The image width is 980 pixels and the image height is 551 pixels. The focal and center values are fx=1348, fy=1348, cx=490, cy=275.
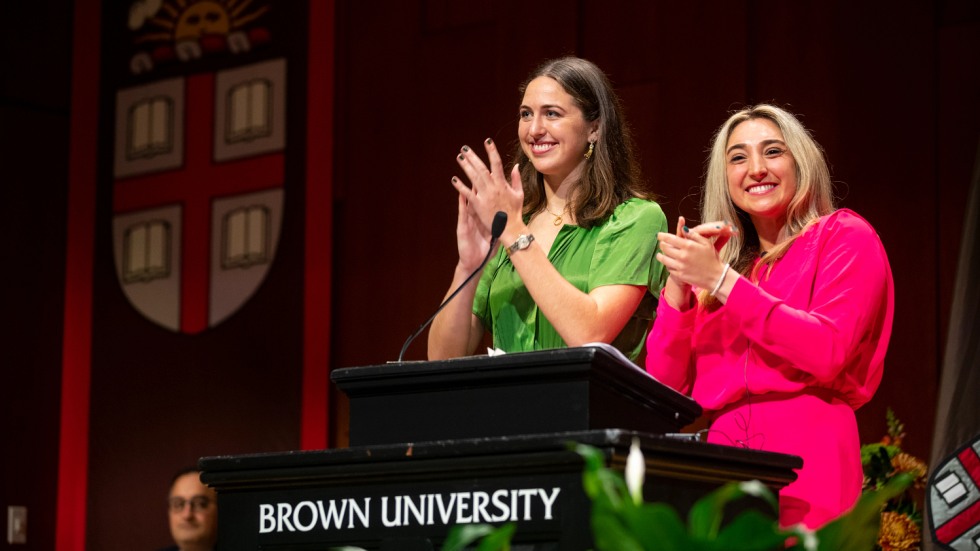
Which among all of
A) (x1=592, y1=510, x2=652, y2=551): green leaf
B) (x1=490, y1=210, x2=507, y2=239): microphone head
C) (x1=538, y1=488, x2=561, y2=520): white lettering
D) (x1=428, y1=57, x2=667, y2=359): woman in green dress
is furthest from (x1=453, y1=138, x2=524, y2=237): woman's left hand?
(x1=592, y1=510, x2=652, y2=551): green leaf

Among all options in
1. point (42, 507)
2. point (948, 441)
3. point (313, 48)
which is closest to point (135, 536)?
point (42, 507)

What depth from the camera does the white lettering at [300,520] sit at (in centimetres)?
169

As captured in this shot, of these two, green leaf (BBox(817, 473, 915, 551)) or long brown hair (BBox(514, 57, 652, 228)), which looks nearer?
green leaf (BBox(817, 473, 915, 551))

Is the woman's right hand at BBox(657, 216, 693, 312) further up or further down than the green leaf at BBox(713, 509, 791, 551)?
further up

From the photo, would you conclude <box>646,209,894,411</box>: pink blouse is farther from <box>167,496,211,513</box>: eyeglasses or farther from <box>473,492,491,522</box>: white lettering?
<box>167,496,211,513</box>: eyeglasses

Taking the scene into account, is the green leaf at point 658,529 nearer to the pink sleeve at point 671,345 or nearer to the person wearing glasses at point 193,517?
the pink sleeve at point 671,345

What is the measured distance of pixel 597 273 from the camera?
7.80ft

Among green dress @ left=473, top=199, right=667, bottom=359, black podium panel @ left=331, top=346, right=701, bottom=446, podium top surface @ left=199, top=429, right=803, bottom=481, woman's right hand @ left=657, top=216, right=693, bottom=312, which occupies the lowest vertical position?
podium top surface @ left=199, top=429, right=803, bottom=481

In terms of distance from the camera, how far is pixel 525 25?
4438 mm

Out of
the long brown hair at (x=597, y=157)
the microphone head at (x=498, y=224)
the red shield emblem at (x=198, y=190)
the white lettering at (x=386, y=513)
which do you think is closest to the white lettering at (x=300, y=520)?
the white lettering at (x=386, y=513)

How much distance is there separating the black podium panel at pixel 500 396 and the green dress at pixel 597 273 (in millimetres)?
533

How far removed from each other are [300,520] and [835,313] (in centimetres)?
89

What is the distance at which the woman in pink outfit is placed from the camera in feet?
6.69

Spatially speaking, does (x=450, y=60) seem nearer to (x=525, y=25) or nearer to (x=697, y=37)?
(x=525, y=25)
